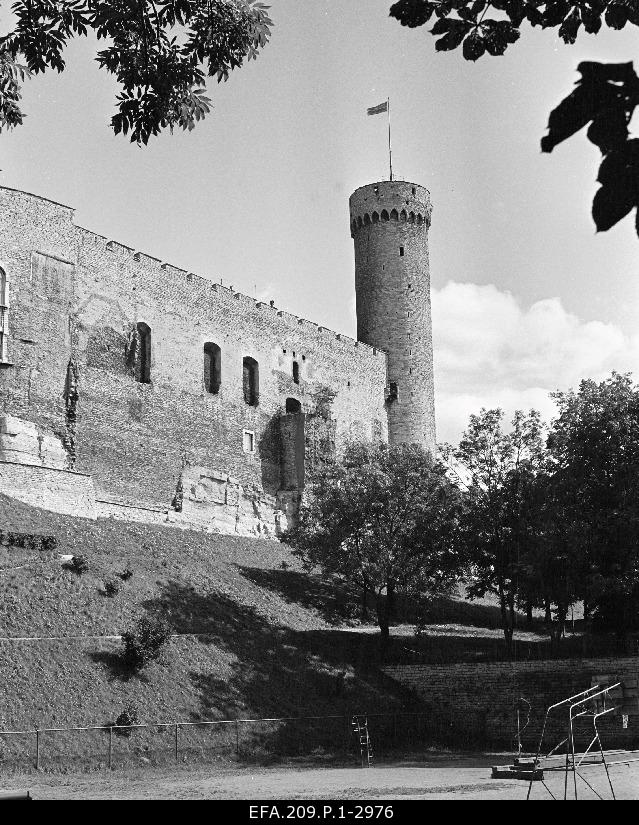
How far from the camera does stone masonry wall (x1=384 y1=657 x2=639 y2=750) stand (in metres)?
24.2

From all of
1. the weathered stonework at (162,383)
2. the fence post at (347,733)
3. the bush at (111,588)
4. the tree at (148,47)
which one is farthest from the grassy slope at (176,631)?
the tree at (148,47)

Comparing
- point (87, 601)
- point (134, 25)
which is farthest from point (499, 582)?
point (134, 25)

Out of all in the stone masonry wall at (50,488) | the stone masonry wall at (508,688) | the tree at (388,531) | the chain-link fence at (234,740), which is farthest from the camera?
the tree at (388,531)

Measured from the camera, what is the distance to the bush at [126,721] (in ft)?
64.8

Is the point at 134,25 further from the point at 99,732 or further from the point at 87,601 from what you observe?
the point at 87,601

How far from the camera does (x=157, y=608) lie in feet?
83.3

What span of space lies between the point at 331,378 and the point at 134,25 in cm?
3842

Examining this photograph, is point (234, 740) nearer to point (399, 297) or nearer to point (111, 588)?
point (111, 588)

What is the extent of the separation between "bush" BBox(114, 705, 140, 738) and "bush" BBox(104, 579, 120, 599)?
4.58m

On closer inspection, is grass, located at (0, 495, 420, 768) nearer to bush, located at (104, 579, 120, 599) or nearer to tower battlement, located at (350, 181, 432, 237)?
bush, located at (104, 579, 120, 599)

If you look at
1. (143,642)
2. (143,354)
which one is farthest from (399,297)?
(143,642)

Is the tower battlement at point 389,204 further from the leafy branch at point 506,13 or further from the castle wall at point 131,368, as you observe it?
the leafy branch at point 506,13

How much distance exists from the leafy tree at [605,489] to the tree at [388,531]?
4.15m

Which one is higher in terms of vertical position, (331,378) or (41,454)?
(331,378)
